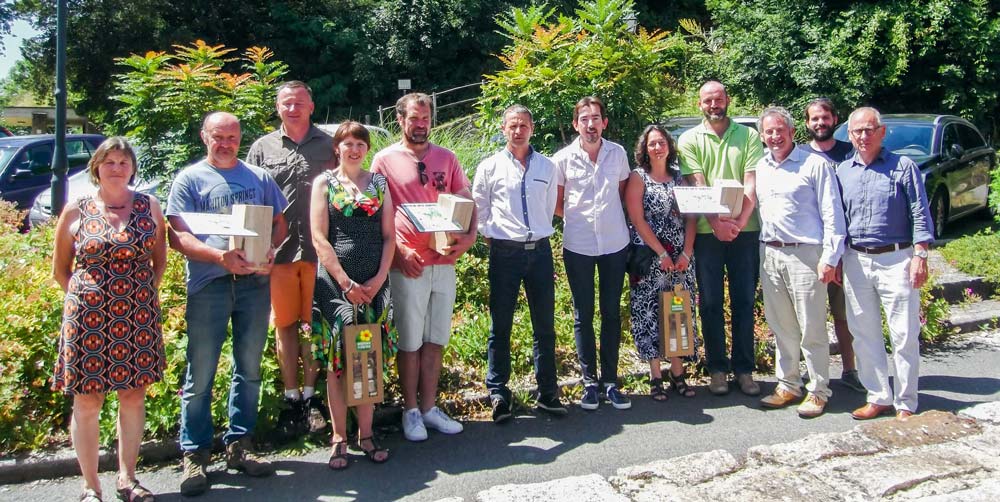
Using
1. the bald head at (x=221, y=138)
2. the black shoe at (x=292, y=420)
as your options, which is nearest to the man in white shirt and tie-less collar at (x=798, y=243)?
the black shoe at (x=292, y=420)

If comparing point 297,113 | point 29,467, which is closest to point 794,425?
point 297,113

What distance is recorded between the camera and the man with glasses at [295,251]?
16.0ft

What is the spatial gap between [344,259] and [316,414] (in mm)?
1139

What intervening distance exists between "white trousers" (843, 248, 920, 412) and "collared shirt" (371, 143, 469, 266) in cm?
263

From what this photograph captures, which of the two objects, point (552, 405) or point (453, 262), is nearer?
point (453, 262)

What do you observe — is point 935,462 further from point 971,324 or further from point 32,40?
point 32,40

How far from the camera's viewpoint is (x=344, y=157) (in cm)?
453

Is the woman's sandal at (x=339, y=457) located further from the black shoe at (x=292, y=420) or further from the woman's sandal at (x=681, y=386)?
the woman's sandal at (x=681, y=386)

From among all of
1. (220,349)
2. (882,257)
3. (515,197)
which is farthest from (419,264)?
(882,257)

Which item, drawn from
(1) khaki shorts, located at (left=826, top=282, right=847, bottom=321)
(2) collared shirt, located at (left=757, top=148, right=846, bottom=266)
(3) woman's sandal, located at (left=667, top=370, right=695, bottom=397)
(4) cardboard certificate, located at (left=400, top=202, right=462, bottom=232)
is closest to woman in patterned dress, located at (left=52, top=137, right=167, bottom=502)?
(4) cardboard certificate, located at (left=400, top=202, right=462, bottom=232)

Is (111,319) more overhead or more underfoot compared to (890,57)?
more underfoot

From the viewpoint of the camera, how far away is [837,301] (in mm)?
5723

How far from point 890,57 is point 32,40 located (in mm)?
25369

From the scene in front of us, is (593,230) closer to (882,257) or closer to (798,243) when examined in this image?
(798,243)
